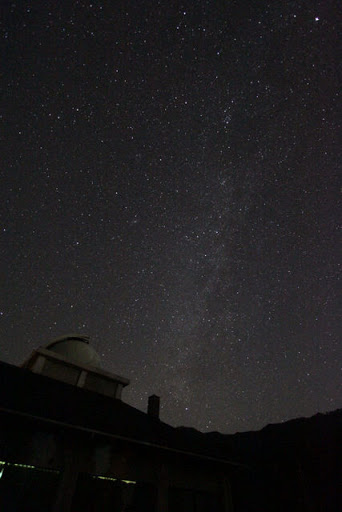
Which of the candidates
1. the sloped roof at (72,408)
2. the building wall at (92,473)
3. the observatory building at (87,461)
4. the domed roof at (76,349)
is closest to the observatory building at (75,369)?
the domed roof at (76,349)

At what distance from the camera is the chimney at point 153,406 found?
1375cm

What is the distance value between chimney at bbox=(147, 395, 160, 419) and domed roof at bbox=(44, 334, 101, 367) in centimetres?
311

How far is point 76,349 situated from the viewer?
48.9 ft

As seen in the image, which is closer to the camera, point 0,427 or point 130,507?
point 0,427

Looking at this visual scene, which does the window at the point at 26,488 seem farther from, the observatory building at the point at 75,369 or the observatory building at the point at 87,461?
the observatory building at the point at 75,369

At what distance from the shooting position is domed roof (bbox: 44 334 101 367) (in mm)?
14438

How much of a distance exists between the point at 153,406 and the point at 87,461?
6980 millimetres

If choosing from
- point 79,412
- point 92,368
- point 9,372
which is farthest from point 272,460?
point 9,372

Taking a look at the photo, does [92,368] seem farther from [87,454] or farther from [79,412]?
[87,454]

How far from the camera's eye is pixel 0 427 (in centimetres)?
644

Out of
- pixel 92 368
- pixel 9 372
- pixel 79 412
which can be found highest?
pixel 92 368

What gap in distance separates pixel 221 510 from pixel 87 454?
526 cm

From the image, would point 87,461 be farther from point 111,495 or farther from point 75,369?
point 75,369

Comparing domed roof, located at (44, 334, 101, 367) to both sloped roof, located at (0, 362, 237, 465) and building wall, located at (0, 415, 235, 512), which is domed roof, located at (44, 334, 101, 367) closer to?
sloped roof, located at (0, 362, 237, 465)
